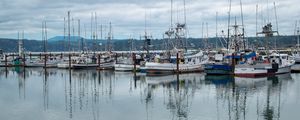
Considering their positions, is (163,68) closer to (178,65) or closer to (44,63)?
(178,65)

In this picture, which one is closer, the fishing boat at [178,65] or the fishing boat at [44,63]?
the fishing boat at [178,65]

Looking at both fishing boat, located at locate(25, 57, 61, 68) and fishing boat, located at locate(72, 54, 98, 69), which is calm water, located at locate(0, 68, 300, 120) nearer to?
fishing boat, located at locate(72, 54, 98, 69)

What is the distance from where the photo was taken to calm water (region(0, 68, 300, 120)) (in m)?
29.5

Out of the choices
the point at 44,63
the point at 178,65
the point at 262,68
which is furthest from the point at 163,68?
the point at 44,63

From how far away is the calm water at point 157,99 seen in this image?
2953 centimetres

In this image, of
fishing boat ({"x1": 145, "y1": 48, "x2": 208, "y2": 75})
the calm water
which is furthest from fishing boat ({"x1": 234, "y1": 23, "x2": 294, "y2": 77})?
fishing boat ({"x1": 145, "y1": 48, "x2": 208, "y2": 75})

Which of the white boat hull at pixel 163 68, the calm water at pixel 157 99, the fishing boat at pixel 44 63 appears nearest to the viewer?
the calm water at pixel 157 99

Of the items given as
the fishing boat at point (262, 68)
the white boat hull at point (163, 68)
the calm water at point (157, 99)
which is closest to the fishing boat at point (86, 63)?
the white boat hull at point (163, 68)

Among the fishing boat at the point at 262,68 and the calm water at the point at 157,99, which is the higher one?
the fishing boat at the point at 262,68

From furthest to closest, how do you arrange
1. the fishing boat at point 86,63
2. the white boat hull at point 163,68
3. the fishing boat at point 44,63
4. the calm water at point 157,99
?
the fishing boat at point 44,63
the fishing boat at point 86,63
the white boat hull at point 163,68
the calm water at point 157,99

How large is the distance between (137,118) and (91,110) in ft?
15.3

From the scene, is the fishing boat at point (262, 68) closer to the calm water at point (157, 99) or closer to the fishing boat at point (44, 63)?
the calm water at point (157, 99)

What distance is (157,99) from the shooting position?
37.2 metres

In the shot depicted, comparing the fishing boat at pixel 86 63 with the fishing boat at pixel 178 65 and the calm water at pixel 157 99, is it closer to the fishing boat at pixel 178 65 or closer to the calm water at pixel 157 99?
the fishing boat at pixel 178 65
